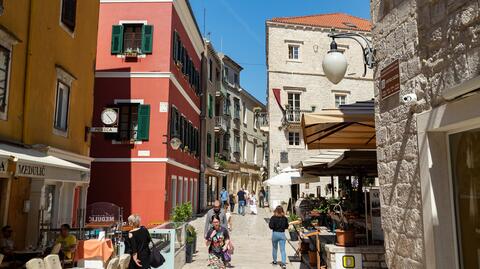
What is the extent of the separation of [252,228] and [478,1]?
17.8m

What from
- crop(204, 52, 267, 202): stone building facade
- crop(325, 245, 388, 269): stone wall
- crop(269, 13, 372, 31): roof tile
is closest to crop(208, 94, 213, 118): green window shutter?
crop(204, 52, 267, 202): stone building facade

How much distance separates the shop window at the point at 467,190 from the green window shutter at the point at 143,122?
14734 millimetres

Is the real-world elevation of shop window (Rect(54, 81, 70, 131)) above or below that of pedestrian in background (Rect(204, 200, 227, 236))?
above

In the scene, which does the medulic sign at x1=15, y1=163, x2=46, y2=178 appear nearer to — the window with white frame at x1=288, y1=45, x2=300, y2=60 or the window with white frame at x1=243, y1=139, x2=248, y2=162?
the window with white frame at x1=288, y1=45, x2=300, y2=60

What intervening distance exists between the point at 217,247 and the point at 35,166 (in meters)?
3.85

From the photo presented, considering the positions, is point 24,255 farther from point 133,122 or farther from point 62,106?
point 133,122

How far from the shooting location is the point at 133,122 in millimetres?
17781

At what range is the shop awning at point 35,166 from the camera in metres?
6.51

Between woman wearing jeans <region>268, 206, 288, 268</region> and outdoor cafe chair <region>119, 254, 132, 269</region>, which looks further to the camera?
woman wearing jeans <region>268, 206, 288, 268</region>

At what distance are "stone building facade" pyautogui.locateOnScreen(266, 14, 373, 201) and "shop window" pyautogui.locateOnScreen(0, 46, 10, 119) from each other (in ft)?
78.4

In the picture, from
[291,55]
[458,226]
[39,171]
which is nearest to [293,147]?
[291,55]

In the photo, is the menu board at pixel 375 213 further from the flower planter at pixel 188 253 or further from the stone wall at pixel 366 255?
the flower planter at pixel 188 253

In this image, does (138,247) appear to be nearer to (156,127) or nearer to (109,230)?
(109,230)

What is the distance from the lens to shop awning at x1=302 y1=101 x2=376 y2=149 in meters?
6.44
